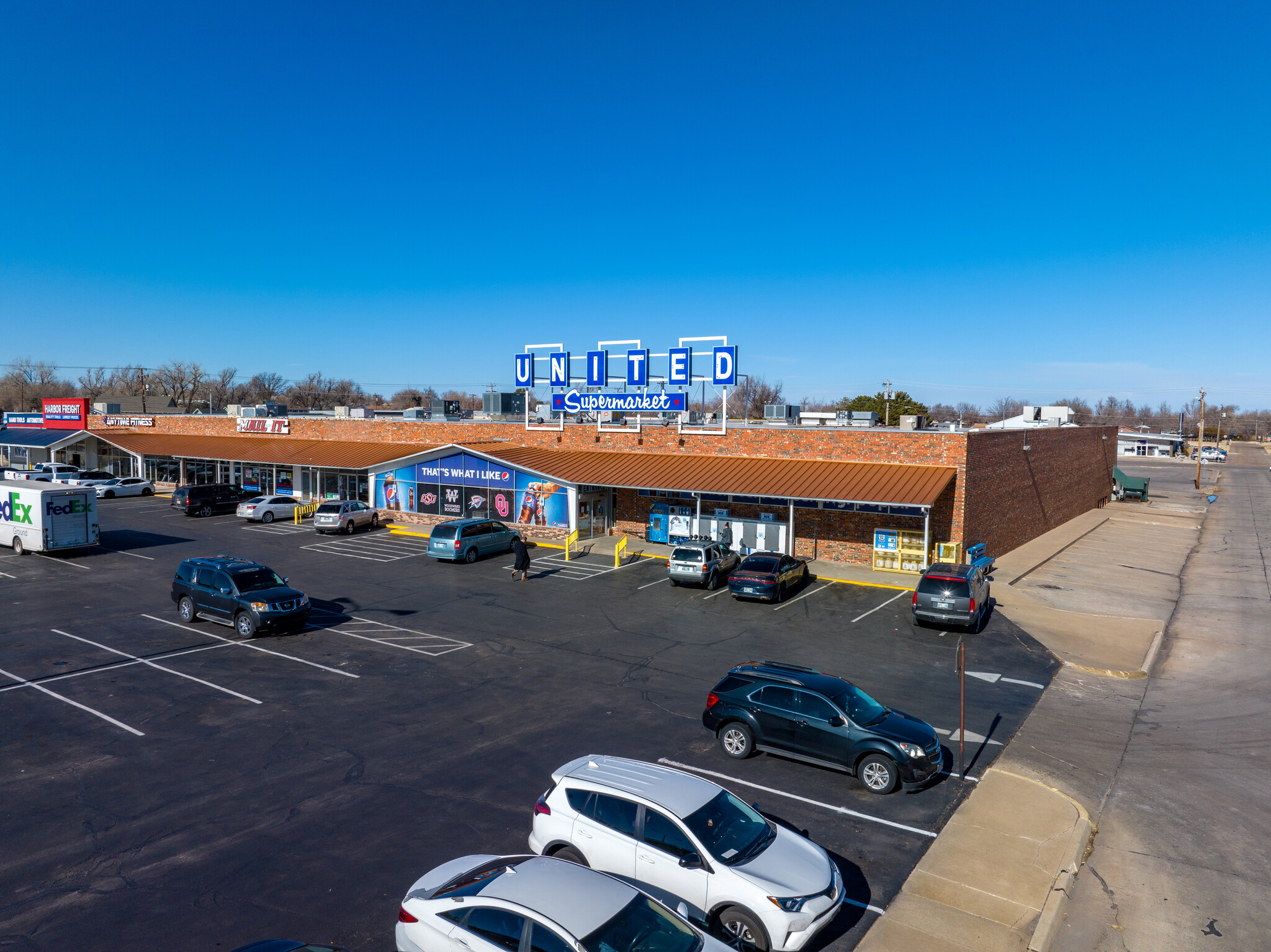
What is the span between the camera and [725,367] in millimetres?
35312

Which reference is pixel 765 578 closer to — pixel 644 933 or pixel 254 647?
pixel 254 647

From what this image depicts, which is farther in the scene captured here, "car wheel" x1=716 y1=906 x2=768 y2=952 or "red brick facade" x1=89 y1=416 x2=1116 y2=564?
"red brick facade" x1=89 y1=416 x2=1116 y2=564

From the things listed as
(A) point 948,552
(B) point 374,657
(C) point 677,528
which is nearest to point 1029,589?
(A) point 948,552

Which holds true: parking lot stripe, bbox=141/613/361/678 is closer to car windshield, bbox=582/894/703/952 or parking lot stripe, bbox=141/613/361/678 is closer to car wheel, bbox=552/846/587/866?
car wheel, bbox=552/846/587/866

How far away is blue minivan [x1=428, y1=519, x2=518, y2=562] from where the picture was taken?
3094cm

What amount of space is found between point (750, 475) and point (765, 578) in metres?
7.80

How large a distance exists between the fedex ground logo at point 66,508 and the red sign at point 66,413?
36301mm

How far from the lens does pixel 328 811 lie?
36.4 feet

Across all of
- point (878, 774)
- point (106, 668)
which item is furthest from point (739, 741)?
point (106, 668)

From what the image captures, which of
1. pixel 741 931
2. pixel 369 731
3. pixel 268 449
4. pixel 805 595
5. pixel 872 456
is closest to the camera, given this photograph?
pixel 741 931

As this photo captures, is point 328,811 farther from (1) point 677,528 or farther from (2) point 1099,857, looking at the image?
(1) point 677,528

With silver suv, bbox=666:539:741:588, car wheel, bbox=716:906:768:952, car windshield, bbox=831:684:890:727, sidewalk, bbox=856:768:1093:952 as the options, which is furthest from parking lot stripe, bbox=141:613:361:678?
sidewalk, bbox=856:768:1093:952

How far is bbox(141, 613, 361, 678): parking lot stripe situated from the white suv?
9959 millimetres

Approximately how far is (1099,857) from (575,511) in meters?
27.4
